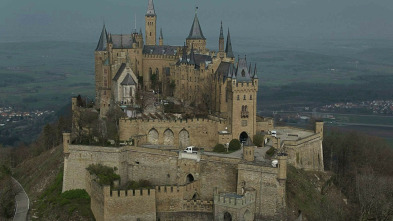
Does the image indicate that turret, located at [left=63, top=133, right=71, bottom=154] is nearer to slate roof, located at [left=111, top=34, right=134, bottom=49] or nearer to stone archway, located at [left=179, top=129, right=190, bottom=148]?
stone archway, located at [left=179, top=129, right=190, bottom=148]

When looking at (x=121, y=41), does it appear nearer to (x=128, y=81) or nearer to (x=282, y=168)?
(x=128, y=81)

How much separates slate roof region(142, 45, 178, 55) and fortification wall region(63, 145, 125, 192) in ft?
64.8

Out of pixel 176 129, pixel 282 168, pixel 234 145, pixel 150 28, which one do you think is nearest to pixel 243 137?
pixel 234 145

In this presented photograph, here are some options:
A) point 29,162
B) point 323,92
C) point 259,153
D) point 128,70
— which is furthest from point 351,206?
point 323,92

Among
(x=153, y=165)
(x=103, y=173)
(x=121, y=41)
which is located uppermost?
(x=121, y=41)

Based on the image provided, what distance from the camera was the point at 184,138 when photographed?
5319 centimetres

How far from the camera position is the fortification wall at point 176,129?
52781 mm

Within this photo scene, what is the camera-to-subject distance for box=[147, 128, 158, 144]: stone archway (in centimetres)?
5291

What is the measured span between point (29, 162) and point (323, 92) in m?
108

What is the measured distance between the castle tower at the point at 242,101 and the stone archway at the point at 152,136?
20.4 feet

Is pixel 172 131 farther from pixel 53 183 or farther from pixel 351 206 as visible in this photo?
pixel 351 206

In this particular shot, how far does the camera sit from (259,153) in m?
49.0

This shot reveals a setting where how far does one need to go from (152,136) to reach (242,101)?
26.3 feet

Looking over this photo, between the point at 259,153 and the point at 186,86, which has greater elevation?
the point at 186,86
